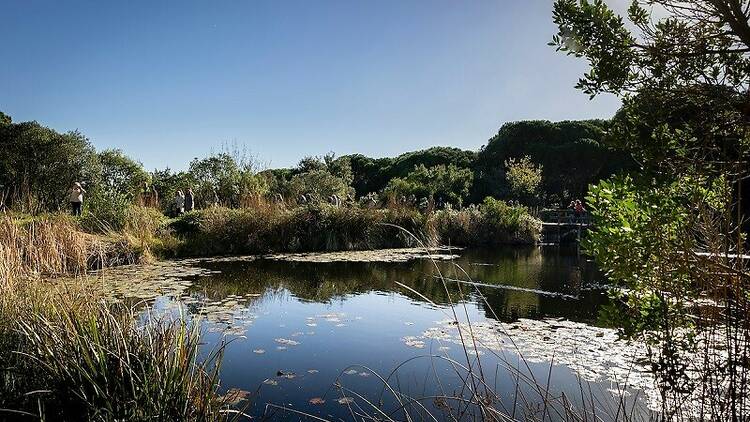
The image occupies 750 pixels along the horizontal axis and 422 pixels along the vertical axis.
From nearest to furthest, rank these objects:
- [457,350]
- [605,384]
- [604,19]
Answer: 1. [604,19]
2. [605,384]
3. [457,350]

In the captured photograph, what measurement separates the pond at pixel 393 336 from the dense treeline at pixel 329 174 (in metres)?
2.31

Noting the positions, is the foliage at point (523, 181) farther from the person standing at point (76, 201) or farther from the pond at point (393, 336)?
the person standing at point (76, 201)

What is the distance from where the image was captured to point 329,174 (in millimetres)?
29172

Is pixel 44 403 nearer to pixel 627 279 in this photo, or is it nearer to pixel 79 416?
pixel 79 416

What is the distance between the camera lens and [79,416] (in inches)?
121

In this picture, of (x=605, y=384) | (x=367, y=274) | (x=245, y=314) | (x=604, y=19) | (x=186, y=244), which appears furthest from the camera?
(x=186, y=244)

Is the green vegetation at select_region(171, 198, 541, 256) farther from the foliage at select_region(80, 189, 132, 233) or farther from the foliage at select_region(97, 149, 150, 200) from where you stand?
the foliage at select_region(97, 149, 150, 200)

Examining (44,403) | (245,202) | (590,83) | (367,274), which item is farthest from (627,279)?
(245,202)

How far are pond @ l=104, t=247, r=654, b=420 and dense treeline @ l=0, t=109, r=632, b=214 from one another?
2.31 m

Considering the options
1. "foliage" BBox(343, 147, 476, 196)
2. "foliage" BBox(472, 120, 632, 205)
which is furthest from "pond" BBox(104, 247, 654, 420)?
"foliage" BBox(343, 147, 476, 196)

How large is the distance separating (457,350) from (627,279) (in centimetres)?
344

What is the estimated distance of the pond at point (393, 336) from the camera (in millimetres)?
4359

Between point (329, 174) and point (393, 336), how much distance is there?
2276 centimetres

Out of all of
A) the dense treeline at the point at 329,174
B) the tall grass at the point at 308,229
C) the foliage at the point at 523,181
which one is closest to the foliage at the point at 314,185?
the dense treeline at the point at 329,174
